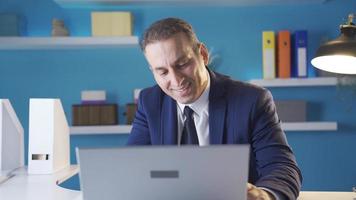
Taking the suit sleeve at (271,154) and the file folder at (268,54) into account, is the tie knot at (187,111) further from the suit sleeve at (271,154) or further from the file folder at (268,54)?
the file folder at (268,54)

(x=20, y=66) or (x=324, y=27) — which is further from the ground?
(x=324, y=27)

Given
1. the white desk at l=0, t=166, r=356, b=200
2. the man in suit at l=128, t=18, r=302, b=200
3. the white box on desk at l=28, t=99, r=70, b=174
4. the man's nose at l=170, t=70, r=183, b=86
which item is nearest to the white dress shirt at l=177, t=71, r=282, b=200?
the man in suit at l=128, t=18, r=302, b=200

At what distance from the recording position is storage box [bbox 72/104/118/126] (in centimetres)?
275

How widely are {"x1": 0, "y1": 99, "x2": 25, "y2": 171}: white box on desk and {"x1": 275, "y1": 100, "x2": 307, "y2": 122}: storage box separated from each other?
67.4 inches

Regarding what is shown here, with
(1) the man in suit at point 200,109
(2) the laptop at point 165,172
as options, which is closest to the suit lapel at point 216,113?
(1) the man in suit at point 200,109

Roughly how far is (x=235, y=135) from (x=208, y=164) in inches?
22.2

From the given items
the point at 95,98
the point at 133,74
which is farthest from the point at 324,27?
the point at 95,98

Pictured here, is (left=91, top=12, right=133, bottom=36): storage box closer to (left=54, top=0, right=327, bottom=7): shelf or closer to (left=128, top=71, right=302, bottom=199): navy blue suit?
(left=54, top=0, right=327, bottom=7): shelf

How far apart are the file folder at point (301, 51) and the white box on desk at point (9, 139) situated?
183cm

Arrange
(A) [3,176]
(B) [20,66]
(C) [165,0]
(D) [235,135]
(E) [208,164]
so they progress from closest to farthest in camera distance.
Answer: (E) [208,164] < (D) [235,135] < (A) [3,176] < (C) [165,0] < (B) [20,66]

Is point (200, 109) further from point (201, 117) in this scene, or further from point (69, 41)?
point (69, 41)

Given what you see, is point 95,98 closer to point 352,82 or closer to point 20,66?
point 20,66

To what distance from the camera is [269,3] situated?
111 inches

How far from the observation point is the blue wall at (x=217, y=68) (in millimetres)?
2857
